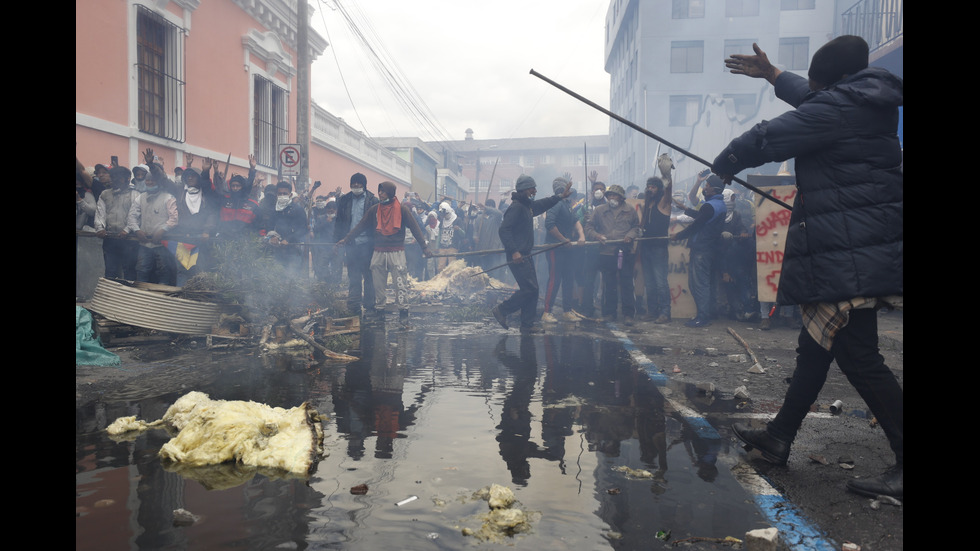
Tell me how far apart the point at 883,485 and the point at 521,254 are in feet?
21.1

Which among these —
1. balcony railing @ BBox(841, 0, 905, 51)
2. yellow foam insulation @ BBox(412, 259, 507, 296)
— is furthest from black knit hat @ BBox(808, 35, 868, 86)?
balcony railing @ BBox(841, 0, 905, 51)

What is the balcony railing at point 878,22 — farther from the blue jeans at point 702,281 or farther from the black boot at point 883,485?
the black boot at point 883,485

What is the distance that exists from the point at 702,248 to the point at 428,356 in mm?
4881

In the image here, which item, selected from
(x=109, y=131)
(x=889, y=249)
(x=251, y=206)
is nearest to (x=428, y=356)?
(x=889, y=249)

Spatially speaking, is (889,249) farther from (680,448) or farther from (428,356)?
(428,356)

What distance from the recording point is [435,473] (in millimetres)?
3279

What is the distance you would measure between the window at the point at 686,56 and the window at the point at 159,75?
28668 millimetres

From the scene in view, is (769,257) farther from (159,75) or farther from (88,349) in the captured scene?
(159,75)

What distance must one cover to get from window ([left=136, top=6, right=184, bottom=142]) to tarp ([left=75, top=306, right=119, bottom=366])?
7.17 metres

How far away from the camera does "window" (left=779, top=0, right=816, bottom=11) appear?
35.4 metres

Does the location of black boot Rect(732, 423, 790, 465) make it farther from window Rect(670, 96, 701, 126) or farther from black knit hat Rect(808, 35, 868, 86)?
window Rect(670, 96, 701, 126)

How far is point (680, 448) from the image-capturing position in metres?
3.73
